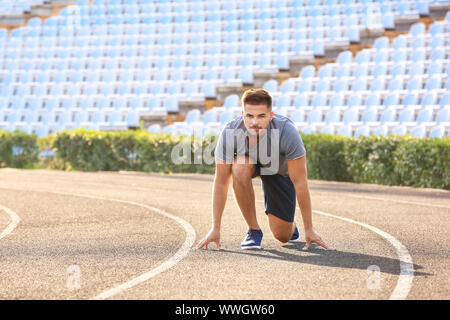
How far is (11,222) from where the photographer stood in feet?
31.5

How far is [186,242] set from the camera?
7.56 meters

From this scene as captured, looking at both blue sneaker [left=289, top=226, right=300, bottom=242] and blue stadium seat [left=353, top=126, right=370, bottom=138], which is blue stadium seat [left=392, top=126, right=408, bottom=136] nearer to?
blue stadium seat [left=353, top=126, right=370, bottom=138]

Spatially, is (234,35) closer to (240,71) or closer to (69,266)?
(240,71)

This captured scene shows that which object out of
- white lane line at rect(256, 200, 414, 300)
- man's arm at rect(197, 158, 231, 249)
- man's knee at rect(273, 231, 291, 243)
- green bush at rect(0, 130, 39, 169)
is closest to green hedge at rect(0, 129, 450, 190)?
green bush at rect(0, 130, 39, 169)

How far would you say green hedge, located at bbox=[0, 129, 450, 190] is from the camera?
51.5ft

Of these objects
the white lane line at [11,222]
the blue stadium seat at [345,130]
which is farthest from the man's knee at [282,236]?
the blue stadium seat at [345,130]

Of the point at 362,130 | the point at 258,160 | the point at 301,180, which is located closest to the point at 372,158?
the point at 362,130

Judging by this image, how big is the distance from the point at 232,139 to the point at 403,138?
10642 millimetres

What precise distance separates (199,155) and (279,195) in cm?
1353

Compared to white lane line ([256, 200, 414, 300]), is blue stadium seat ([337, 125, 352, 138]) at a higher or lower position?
higher

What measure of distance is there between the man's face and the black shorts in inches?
29.2

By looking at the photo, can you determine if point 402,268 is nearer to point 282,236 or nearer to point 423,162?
point 282,236

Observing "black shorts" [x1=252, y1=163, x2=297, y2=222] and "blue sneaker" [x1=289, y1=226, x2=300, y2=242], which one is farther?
"blue sneaker" [x1=289, y1=226, x2=300, y2=242]

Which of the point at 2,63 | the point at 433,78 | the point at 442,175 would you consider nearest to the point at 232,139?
the point at 442,175
